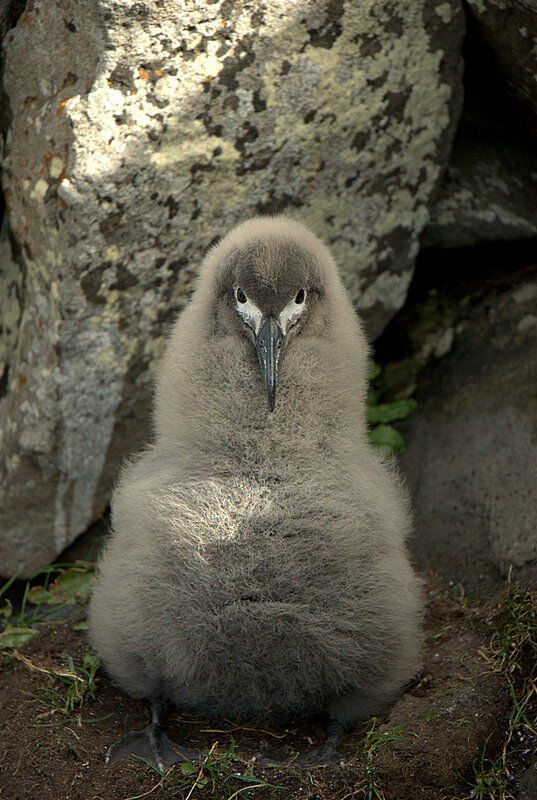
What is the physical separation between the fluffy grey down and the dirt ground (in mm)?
100

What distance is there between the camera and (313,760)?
259 centimetres

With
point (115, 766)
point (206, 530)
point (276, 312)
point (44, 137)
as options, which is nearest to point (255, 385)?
point (276, 312)

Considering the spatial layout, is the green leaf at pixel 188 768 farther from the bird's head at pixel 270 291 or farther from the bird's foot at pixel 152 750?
the bird's head at pixel 270 291

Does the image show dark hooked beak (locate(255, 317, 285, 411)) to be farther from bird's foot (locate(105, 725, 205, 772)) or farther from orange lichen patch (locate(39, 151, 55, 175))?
orange lichen patch (locate(39, 151, 55, 175))

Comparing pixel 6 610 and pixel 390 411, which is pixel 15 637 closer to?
pixel 6 610

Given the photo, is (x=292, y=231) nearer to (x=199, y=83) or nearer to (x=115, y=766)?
(x=199, y=83)

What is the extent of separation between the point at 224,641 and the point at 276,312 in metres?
1.01

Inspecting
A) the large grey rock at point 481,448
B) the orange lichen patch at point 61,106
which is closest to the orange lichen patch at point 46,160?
the orange lichen patch at point 61,106

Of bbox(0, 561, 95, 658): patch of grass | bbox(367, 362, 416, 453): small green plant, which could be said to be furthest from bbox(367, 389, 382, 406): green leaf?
bbox(0, 561, 95, 658): patch of grass

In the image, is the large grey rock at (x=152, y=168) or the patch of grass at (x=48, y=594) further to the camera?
the patch of grass at (x=48, y=594)

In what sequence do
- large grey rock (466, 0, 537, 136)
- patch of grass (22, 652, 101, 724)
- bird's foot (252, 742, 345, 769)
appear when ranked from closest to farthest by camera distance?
bird's foot (252, 742, 345, 769) → patch of grass (22, 652, 101, 724) → large grey rock (466, 0, 537, 136)

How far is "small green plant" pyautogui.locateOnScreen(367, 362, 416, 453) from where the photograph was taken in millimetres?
3994

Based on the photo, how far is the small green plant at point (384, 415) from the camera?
3994 mm

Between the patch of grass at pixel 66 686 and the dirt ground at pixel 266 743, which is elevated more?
the dirt ground at pixel 266 743
